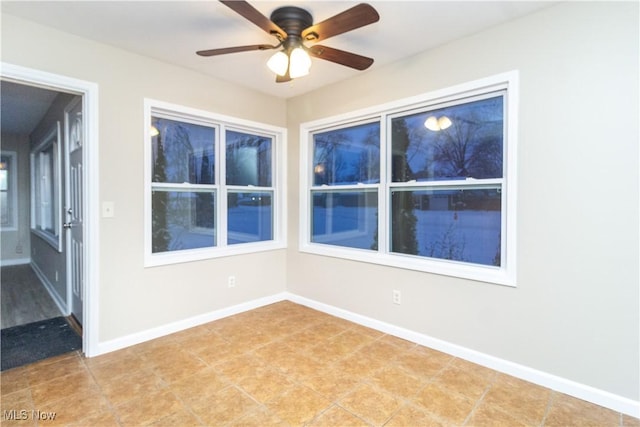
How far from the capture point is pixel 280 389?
2184 mm

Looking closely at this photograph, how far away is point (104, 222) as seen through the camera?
267 centimetres

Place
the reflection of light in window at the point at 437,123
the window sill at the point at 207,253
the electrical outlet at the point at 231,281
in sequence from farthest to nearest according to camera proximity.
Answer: the electrical outlet at the point at 231,281, the window sill at the point at 207,253, the reflection of light in window at the point at 437,123

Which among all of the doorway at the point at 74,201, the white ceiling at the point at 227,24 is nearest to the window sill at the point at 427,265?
the white ceiling at the point at 227,24

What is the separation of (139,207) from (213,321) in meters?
1.38

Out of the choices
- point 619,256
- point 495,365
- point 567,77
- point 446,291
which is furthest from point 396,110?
point 495,365

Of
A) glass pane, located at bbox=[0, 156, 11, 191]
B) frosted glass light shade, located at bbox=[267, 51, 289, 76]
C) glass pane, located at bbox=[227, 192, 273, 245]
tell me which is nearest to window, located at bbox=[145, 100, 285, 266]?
glass pane, located at bbox=[227, 192, 273, 245]

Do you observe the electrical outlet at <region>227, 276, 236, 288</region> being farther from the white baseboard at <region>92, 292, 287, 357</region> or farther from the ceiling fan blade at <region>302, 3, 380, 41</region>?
the ceiling fan blade at <region>302, 3, 380, 41</region>

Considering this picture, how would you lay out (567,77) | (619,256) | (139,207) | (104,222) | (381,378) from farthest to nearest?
(139,207), (104,222), (381,378), (567,77), (619,256)

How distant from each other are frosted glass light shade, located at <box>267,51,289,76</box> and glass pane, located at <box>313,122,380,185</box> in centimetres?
135

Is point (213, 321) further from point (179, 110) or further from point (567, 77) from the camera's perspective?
point (567, 77)

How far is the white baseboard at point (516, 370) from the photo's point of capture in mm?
1976

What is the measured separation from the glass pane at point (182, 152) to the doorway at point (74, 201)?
1.76 ft

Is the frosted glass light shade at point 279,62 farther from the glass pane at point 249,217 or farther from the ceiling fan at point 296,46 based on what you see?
the glass pane at point 249,217

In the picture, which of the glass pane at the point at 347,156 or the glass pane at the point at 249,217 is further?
the glass pane at the point at 249,217
